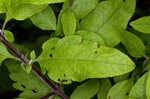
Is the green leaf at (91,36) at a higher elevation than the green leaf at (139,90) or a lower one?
higher

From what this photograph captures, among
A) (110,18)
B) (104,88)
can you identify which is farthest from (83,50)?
(104,88)

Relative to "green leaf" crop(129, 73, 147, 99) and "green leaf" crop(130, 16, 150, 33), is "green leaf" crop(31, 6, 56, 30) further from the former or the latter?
"green leaf" crop(129, 73, 147, 99)

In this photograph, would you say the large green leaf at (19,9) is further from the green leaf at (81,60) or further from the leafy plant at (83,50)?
the green leaf at (81,60)

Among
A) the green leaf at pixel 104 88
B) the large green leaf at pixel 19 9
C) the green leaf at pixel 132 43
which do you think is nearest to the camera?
the large green leaf at pixel 19 9

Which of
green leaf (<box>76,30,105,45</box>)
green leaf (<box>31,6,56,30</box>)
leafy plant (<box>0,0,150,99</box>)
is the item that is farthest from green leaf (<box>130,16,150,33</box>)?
green leaf (<box>31,6,56,30</box>)

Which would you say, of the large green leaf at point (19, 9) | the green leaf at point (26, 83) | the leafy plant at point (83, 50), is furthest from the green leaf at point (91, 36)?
the green leaf at point (26, 83)

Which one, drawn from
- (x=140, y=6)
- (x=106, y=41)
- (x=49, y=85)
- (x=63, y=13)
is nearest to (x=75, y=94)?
(x=49, y=85)

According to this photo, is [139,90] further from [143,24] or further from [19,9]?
[19,9]

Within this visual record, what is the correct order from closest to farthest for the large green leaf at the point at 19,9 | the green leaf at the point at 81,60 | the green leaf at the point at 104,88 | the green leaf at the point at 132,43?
1. the green leaf at the point at 81,60
2. the large green leaf at the point at 19,9
3. the green leaf at the point at 132,43
4. the green leaf at the point at 104,88
